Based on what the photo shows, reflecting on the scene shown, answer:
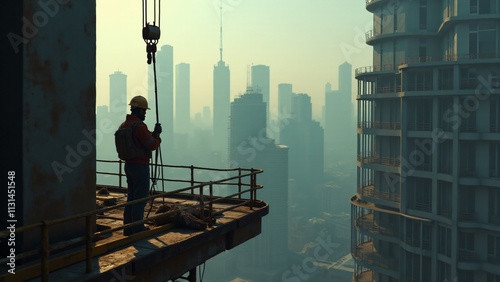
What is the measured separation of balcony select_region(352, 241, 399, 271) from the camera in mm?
45159

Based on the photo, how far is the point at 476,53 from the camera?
40.7m

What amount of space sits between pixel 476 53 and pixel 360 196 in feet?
58.6

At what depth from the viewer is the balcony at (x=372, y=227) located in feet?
150

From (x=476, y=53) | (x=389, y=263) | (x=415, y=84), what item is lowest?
(x=389, y=263)

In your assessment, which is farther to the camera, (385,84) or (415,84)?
(385,84)

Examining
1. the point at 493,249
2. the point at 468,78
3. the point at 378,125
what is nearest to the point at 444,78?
the point at 468,78

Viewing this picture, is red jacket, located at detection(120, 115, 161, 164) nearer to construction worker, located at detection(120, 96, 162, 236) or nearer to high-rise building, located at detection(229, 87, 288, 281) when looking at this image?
construction worker, located at detection(120, 96, 162, 236)

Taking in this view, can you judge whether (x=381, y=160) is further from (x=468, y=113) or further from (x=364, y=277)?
(x=364, y=277)

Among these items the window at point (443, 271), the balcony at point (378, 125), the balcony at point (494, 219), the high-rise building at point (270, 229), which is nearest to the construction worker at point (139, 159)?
the balcony at point (494, 219)

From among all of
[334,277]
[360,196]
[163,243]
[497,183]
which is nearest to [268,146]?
[334,277]

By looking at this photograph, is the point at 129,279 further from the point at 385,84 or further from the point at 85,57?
the point at 385,84

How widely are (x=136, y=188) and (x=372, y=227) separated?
42560 mm

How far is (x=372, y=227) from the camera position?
47.8 m

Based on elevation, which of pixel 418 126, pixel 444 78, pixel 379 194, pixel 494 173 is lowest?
pixel 379 194
